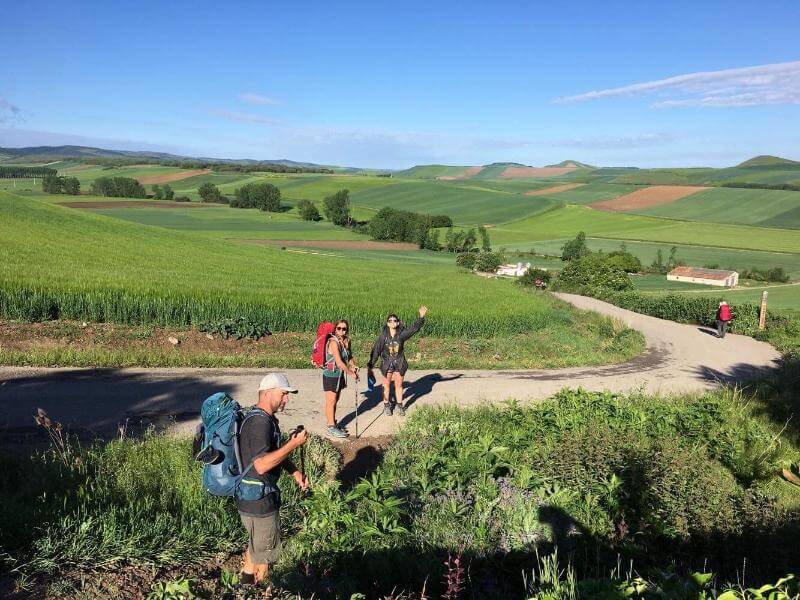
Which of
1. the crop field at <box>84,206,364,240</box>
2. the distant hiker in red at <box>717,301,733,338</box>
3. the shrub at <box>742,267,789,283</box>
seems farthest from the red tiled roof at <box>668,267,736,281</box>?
the crop field at <box>84,206,364,240</box>

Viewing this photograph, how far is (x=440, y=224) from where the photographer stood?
247ft

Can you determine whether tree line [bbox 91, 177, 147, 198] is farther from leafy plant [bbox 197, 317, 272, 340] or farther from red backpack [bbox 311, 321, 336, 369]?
red backpack [bbox 311, 321, 336, 369]

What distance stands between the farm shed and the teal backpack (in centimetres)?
4172

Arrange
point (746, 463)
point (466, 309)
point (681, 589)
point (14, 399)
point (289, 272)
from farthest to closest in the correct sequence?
point (289, 272)
point (466, 309)
point (14, 399)
point (746, 463)
point (681, 589)

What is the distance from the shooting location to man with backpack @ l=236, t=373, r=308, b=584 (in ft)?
15.0

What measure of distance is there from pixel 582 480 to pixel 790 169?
14945cm

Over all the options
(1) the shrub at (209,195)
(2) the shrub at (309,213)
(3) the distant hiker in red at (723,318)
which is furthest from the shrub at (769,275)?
(1) the shrub at (209,195)

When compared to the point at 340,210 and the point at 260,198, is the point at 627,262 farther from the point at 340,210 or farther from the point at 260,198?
the point at 260,198

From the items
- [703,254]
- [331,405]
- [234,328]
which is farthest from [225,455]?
[703,254]

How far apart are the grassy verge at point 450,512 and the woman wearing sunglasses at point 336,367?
127 centimetres

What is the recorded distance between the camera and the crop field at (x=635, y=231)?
203ft

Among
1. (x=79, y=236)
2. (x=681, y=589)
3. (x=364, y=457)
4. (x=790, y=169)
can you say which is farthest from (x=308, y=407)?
(x=790, y=169)

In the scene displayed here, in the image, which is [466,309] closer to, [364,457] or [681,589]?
[364,457]

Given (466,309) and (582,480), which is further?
(466,309)
